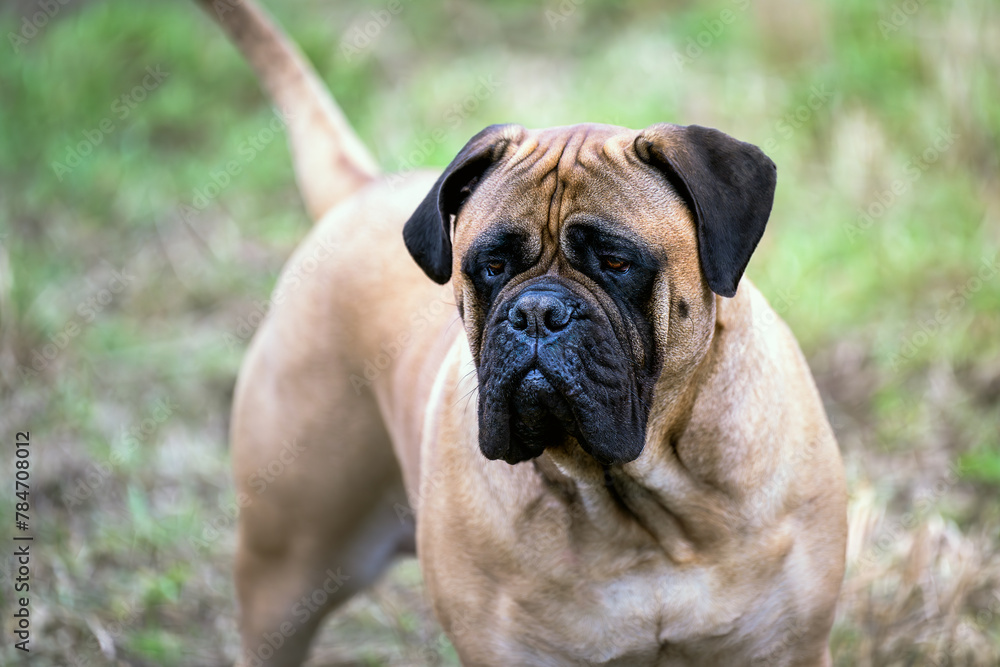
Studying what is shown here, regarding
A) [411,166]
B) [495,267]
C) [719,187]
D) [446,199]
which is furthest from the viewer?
[411,166]

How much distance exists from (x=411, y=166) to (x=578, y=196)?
463 centimetres

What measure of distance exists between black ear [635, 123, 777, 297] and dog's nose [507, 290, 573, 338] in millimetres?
345

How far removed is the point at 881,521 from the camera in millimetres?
4406

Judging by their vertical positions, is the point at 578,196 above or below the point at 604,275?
above

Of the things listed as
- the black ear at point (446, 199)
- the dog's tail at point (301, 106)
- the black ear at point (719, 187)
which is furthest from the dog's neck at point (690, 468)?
the dog's tail at point (301, 106)

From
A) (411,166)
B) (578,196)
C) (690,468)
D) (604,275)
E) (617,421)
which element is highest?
(578,196)

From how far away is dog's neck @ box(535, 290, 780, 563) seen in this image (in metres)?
2.73

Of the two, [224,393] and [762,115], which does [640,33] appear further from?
[224,393]

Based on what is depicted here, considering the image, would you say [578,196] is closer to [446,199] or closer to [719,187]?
[719,187]

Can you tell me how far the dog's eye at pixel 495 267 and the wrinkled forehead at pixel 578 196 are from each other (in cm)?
7

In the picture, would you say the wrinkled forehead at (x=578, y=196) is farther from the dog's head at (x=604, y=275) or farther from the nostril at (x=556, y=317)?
the nostril at (x=556, y=317)

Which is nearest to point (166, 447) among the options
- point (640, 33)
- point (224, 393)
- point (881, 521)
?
point (224, 393)

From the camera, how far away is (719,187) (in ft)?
8.43

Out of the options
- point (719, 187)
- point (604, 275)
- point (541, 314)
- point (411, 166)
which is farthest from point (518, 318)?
point (411, 166)
